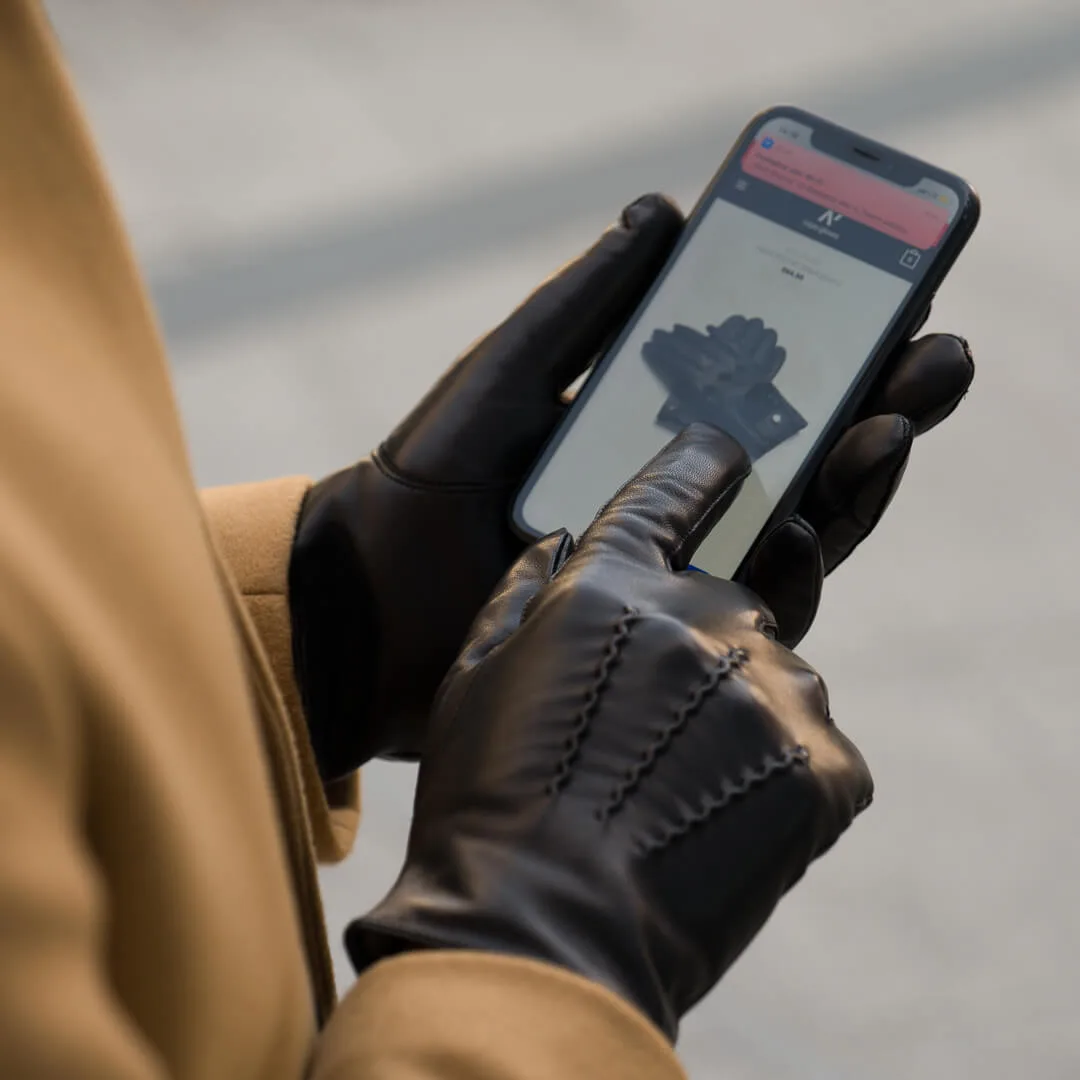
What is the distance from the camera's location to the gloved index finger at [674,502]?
0.45 meters

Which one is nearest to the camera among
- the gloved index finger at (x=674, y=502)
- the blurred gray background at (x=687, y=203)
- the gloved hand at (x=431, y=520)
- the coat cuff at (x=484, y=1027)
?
the coat cuff at (x=484, y=1027)

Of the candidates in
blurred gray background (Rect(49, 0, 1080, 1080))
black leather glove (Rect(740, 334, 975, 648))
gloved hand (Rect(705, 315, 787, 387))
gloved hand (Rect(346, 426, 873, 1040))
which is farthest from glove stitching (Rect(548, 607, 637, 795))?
blurred gray background (Rect(49, 0, 1080, 1080))

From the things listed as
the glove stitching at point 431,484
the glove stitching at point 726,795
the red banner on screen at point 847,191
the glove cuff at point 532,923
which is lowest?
→ the glove cuff at point 532,923

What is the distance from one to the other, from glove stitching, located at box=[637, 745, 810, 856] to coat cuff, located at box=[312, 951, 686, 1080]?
0.05 m

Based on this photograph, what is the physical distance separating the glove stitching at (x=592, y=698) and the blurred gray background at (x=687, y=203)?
0.45m

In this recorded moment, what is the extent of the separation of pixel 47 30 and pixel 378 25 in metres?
0.96

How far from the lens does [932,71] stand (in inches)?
44.4

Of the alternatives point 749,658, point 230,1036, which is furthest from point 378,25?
point 230,1036

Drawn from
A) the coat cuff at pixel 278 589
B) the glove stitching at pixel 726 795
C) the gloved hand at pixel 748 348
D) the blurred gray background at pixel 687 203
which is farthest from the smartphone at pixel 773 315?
the blurred gray background at pixel 687 203

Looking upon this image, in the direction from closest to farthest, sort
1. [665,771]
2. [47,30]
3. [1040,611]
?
[47,30] → [665,771] → [1040,611]

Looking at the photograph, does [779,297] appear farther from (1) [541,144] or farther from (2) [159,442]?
(1) [541,144]

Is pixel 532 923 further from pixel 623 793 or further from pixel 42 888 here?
pixel 42 888

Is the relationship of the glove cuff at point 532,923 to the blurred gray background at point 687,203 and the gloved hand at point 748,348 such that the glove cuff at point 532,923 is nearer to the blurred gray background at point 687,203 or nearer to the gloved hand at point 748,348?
the gloved hand at point 748,348

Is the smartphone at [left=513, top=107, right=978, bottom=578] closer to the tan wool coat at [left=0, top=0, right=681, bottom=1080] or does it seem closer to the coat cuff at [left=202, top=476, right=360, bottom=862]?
the coat cuff at [left=202, top=476, right=360, bottom=862]
